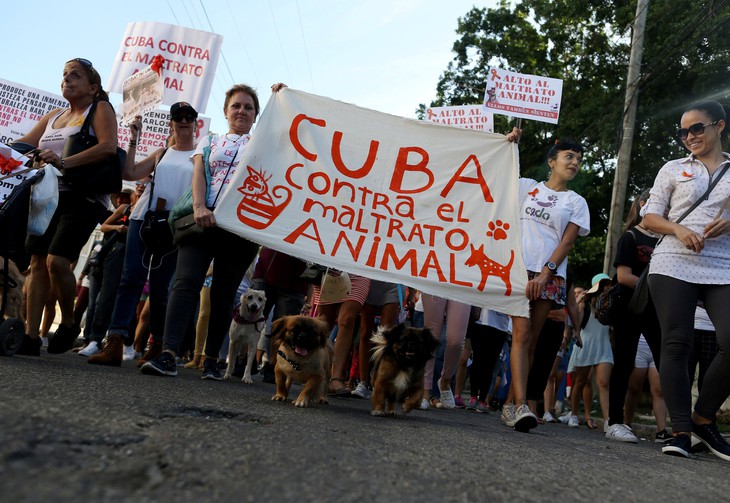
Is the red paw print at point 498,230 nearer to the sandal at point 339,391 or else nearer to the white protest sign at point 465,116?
the sandal at point 339,391

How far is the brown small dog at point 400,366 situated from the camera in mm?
5305

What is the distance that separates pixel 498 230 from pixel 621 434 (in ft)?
6.34

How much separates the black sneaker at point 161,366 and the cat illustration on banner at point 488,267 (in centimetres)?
220

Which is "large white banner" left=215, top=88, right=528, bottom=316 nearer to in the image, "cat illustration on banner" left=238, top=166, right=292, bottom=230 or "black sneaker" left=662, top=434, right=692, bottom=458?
"cat illustration on banner" left=238, top=166, right=292, bottom=230

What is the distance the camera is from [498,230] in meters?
5.39

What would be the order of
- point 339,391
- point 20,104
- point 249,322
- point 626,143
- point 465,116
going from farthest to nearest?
point 626,143
point 20,104
point 465,116
point 249,322
point 339,391

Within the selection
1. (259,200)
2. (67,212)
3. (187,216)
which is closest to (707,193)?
(259,200)

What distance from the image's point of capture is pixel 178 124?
20.4 ft

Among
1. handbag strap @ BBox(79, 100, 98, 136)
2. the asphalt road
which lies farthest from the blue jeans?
the asphalt road

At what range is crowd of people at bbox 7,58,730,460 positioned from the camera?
4.49 m

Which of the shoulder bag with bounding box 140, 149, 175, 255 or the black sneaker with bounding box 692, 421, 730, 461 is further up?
the shoulder bag with bounding box 140, 149, 175, 255

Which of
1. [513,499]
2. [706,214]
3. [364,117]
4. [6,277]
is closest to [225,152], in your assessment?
[364,117]

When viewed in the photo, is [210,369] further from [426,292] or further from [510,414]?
[510,414]

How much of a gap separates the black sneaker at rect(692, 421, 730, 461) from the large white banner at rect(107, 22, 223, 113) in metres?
7.24
